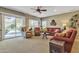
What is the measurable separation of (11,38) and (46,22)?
979mm

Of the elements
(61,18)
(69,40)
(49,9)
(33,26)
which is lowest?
(69,40)

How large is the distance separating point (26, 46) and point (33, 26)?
54 cm

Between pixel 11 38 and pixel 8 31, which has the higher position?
pixel 8 31

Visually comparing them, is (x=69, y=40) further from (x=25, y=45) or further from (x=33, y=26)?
(x=25, y=45)

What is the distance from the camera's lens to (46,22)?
9.48 ft

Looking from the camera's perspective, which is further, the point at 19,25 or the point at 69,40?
the point at 19,25

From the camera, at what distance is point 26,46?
282cm

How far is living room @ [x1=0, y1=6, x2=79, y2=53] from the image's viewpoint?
9.04 feet

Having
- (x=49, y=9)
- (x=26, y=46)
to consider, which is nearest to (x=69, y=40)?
(x=49, y=9)

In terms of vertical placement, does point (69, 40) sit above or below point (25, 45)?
above

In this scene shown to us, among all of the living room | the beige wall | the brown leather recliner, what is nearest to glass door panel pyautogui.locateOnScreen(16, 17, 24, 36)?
the living room
